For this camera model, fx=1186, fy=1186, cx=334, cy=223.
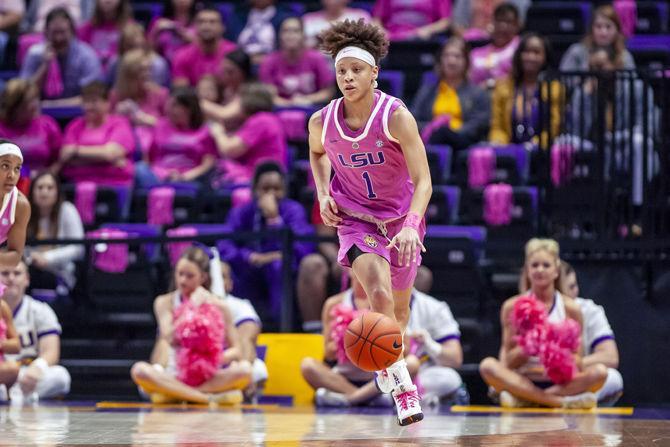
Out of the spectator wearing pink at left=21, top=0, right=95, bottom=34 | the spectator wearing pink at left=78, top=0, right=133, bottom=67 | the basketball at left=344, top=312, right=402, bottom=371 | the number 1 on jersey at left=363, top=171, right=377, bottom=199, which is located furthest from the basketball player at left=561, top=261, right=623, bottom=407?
the spectator wearing pink at left=21, top=0, right=95, bottom=34

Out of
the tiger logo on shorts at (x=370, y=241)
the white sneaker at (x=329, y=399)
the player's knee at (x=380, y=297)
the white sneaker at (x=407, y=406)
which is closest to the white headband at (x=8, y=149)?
the tiger logo on shorts at (x=370, y=241)

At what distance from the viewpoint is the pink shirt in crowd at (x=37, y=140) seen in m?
10.5

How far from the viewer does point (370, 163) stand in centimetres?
589

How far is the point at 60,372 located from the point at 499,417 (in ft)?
10.8

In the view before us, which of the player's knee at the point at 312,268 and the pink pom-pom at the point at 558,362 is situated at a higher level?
the player's knee at the point at 312,268

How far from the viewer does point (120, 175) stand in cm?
1047

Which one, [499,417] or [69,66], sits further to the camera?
[69,66]

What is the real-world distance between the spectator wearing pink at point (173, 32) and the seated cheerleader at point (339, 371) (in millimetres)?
4718

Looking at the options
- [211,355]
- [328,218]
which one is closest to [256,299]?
[211,355]

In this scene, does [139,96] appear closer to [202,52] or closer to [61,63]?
[202,52]

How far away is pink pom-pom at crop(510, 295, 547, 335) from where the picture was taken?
786 cm

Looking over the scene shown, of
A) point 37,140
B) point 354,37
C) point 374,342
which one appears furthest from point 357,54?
point 37,140

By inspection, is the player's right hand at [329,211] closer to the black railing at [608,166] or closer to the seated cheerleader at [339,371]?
the seated cheerleader at [339,371]

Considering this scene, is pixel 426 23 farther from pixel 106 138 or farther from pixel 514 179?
pixel 106 138
